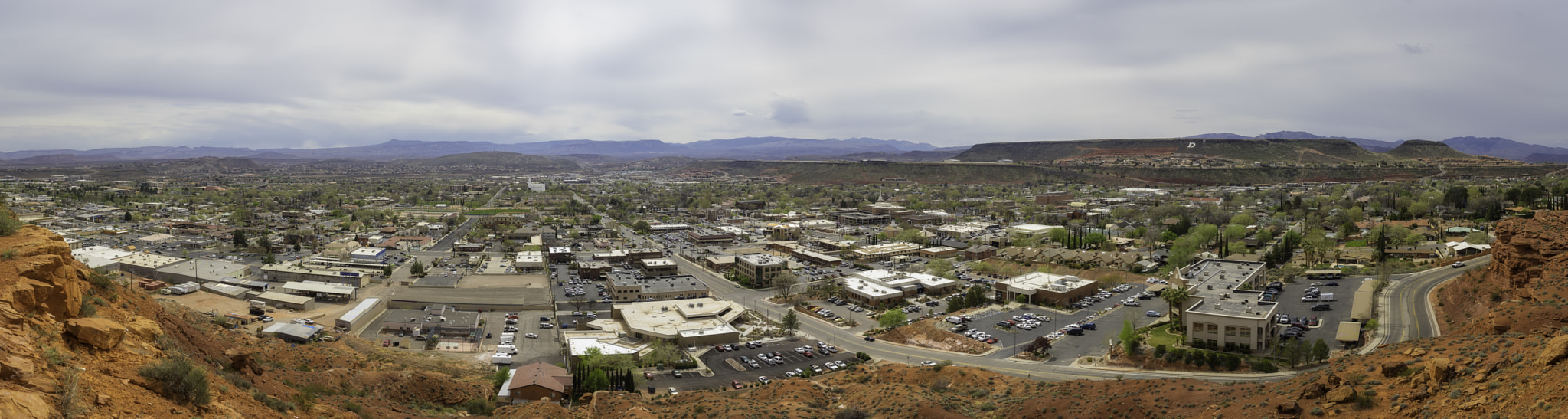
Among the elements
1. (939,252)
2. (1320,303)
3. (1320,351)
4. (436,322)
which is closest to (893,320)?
(1320,351)

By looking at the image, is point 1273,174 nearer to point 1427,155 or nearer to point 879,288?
point 1427,155

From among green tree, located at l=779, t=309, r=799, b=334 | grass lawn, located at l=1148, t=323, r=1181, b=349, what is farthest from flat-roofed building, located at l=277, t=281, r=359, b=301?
grass lawn, located at l=1148, t=323, r=1181, b=349

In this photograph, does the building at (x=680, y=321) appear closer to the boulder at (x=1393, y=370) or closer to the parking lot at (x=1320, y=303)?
the parking lot at (x=1320, y=303)

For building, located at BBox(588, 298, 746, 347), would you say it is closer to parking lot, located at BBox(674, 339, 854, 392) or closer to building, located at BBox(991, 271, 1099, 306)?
parking lot, located at BBox(674, 339, 854, 392)

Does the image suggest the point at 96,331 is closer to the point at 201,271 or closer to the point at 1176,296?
the point at 1176,296

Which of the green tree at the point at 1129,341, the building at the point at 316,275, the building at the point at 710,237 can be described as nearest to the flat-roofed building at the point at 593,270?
the building at the point at 316,275

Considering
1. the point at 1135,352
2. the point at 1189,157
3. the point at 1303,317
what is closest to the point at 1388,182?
the point at 1189,157
